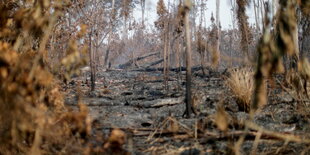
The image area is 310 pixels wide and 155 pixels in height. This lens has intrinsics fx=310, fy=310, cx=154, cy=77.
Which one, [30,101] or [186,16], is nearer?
[30,101]

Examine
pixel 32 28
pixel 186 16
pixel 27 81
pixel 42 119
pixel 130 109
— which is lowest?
pixel 130 109

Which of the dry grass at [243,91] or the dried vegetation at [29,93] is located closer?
the dried vegetation at [29,93]

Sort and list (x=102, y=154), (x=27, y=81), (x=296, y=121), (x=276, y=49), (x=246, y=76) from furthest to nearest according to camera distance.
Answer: (x=246, y=76) → (x=296, y=121) → (x=102, y=154) → (x=27, y=81) → (x=276, y=49)

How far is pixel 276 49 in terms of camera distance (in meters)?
1.05

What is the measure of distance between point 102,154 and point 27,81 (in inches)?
22.2

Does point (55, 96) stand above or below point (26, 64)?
below

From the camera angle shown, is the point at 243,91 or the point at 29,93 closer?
the point at 29,93

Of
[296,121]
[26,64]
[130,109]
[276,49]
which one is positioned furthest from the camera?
[130,109]

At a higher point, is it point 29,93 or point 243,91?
point 29,93

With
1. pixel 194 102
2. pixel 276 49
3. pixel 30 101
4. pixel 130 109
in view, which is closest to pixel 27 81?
pixel 30 101

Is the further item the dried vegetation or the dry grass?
the dry grass

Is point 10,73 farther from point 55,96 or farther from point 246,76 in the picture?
point 246,76

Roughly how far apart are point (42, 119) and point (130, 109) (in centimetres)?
354

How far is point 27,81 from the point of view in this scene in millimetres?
1192
